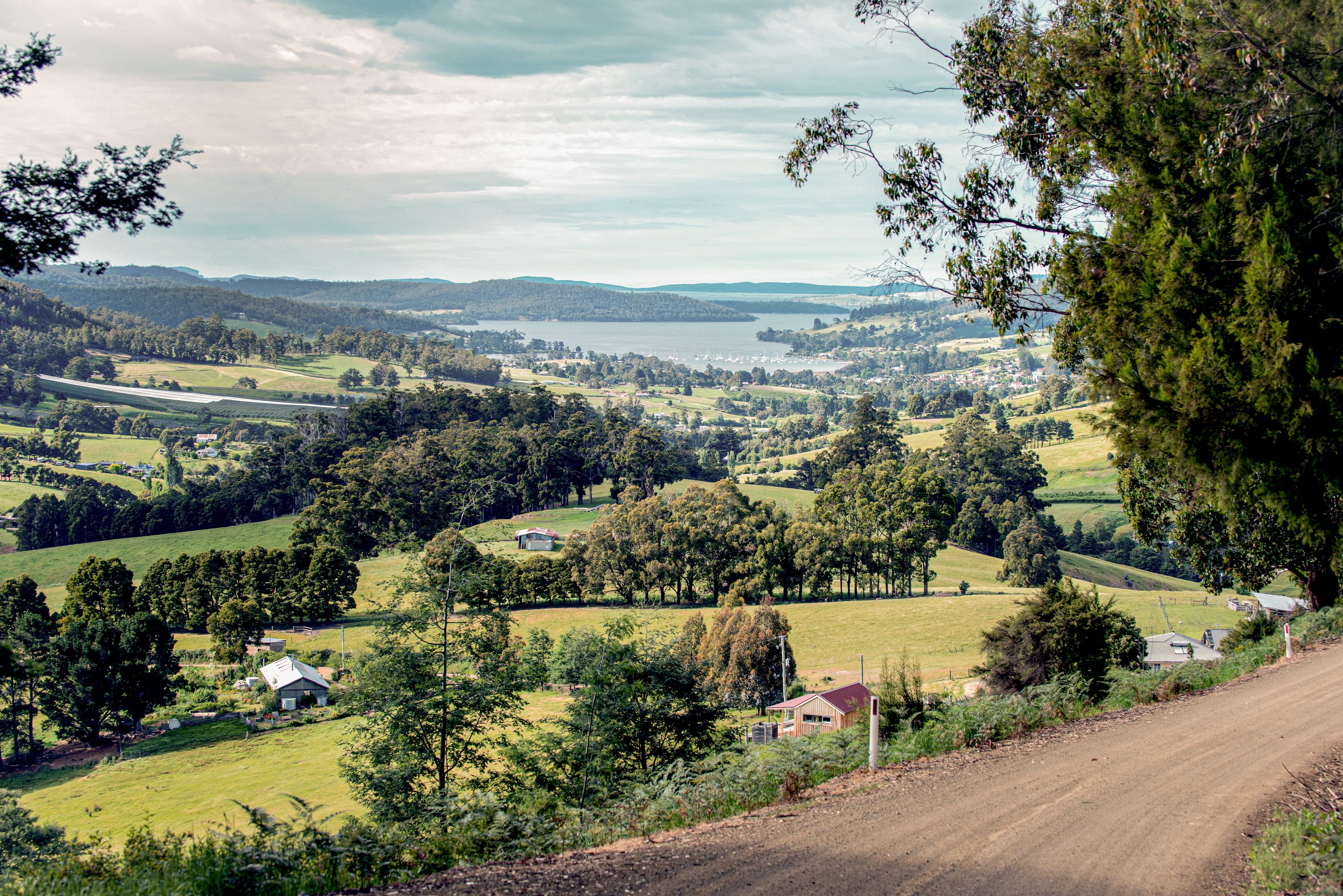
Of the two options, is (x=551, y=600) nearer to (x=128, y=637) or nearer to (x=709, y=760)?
(x=128, y=637)

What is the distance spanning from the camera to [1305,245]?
8.75 metres

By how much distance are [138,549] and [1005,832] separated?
256ft

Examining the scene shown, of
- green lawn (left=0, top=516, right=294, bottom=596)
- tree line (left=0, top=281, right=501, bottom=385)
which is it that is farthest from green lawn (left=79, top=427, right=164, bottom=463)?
tree line (left=0, top=281, right=501, bottom=385)

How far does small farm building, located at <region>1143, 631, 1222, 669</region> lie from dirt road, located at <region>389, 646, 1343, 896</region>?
25.9 metres

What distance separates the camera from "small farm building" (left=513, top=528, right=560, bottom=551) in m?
63.0

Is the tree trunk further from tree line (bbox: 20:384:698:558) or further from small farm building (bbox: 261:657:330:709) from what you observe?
tree line (bbox: 20:384:698:558)

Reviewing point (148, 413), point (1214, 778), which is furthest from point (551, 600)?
point (148, 413)

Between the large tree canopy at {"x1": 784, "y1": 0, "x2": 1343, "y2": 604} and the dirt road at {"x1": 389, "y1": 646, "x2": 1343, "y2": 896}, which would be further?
the large tree canopy at {"x1": 784, "y1": 0, "x2": 1343, "y2": 604}

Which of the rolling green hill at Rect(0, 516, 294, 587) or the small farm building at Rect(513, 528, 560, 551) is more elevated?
the small farm building at Rect(513, 528, 560, 551)

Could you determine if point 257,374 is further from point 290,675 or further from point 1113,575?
point 1113,575

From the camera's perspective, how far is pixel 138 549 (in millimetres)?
68000

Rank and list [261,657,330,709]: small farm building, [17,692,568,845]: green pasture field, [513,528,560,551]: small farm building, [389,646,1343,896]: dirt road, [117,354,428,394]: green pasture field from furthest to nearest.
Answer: [117,354,428,394]: green pasture field
[513,528,560,551]: small farm building
[261,657,330,709]: small farm building
[17,692,568,845]: green pasture field
[389,646,1343,896]: dirt road

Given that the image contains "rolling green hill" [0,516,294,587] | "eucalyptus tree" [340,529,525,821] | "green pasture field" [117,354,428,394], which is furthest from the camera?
"green pasture field" [117,354,428,394]

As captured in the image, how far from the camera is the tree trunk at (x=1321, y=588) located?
1708cm
